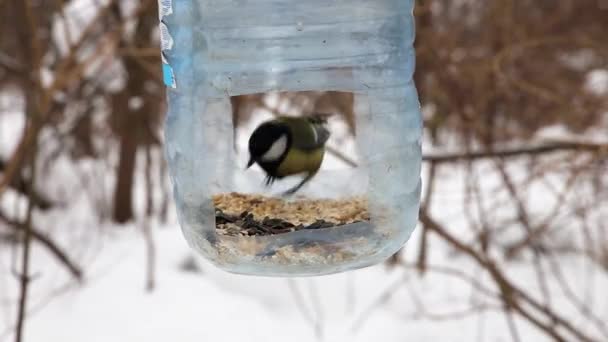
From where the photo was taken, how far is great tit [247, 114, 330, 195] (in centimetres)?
113

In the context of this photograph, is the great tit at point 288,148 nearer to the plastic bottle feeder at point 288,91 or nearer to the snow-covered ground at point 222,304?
the plastic bottle feeder at point 288,91

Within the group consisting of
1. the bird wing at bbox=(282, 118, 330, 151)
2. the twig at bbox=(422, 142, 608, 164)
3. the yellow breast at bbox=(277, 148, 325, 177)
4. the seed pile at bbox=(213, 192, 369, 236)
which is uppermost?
the twig at bbox=(422, 142, 608, 164)

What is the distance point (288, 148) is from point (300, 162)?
1.8 inches

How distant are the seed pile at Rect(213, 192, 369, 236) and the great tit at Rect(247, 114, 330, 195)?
0.17 feet

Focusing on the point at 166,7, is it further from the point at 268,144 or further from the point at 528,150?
the point at 528,150

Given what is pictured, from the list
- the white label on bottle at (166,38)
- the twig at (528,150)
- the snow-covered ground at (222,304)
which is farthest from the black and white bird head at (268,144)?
the snow-covered ground at (222,304)

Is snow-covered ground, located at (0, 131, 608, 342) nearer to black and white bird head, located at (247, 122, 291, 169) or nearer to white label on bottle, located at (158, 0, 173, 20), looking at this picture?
black and white bird head, located at (247, 122, 291, 169)

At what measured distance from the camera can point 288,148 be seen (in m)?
1.16

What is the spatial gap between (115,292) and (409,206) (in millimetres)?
2548

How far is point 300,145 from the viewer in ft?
3.94

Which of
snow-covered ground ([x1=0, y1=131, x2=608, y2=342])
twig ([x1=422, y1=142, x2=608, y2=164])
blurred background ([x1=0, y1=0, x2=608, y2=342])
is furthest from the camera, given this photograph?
snow-covered ground ([x1=0, y1=131, x2=608, y2=342])

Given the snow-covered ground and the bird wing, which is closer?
the bird wing

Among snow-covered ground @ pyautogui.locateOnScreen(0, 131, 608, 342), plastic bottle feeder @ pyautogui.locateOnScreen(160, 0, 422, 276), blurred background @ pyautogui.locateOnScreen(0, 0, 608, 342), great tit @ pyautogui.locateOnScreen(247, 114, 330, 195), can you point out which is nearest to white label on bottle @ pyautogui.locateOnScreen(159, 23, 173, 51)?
plastic bottle feeder @ pyautogui.locateOnScreen(160, 0, 422, 276)

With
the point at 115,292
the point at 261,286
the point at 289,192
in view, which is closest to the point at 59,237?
the point at 115,292
